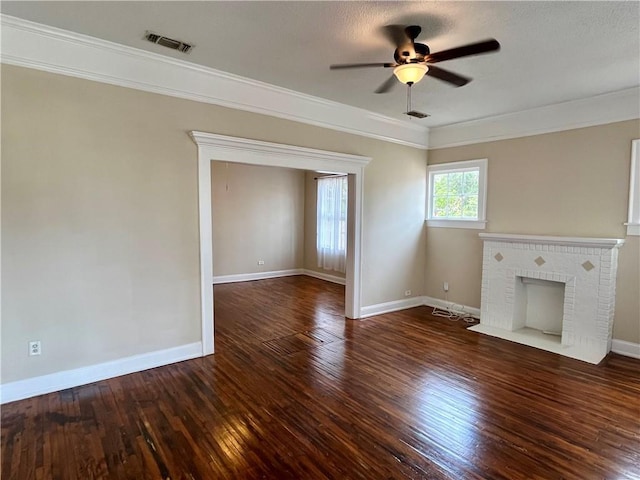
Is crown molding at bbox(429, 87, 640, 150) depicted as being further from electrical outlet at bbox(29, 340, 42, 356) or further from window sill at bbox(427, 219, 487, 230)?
electrical outlet at bbox(29, 340, 42, 356)

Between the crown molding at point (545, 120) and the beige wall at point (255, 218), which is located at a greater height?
the crown molding at point (545, 120)

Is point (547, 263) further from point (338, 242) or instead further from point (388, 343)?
point (338, 242)

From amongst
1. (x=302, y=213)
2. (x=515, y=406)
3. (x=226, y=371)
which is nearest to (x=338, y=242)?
(x=302, y=213)

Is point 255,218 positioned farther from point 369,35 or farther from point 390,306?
point 369,35

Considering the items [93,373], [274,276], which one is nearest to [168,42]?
[93,373]

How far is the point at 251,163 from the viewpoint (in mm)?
3928

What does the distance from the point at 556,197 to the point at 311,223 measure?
532 cm

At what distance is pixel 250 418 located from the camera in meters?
2.60

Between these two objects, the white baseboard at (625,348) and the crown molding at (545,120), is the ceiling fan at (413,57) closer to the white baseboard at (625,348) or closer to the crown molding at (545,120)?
the crown molding at (545,120)

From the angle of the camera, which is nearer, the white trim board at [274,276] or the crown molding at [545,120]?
the crown molding at [545,120]

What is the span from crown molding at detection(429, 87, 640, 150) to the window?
15.5 inches

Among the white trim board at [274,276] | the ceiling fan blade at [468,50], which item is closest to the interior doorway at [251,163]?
the ceiling fan blade at [468,50]

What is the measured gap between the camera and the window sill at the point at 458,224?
204 inches

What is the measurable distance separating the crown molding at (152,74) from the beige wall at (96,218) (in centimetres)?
9
